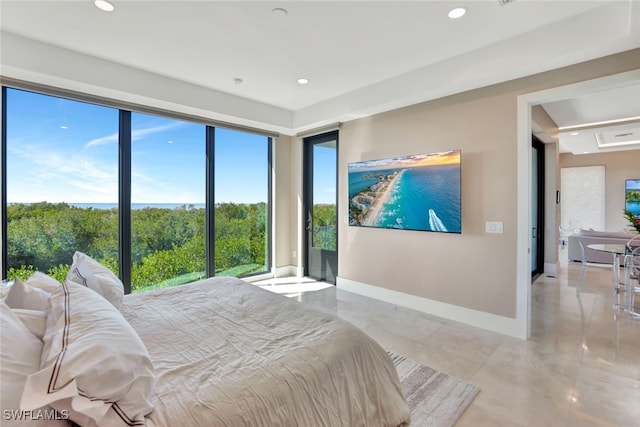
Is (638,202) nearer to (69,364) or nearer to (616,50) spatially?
(616,50)

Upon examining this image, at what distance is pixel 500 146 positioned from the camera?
304 centimetres

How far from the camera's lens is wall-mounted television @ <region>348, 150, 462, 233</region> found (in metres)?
3.32

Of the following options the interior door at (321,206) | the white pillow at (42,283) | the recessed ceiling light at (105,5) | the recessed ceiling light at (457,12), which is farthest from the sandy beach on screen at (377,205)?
the white pillow at (42,283)

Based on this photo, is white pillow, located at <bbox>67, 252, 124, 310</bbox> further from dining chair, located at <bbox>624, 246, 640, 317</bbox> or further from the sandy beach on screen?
dining chair, located at <bbox>624, 246, 640, 317</bbox>

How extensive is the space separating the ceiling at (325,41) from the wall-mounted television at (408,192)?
0.76 metres

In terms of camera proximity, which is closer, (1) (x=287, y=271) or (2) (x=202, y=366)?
(2) (x=202, y=366)

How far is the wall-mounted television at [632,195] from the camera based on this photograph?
7.55 metres

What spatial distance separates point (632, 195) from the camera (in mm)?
7613

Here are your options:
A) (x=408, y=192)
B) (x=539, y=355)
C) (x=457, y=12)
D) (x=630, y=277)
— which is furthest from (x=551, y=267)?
(x=457, y=12)

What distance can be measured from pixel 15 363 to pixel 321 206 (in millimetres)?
4305

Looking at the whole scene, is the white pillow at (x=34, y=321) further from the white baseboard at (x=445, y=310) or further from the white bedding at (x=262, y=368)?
the white baseboard at (x=445, y=310)

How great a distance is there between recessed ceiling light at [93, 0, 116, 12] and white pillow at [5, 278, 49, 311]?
6.74ft

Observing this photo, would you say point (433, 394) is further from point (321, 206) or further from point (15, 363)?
point (321, 206)

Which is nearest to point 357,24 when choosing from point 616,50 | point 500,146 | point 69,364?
point 500,146
